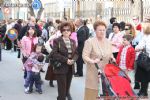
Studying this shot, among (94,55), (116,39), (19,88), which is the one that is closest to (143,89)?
(116,39)

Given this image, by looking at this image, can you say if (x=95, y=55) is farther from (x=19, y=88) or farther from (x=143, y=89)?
(x=19, y=88)

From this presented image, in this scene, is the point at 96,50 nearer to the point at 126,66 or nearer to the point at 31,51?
the point at 126,66

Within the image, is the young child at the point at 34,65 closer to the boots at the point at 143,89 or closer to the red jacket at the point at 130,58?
the red jacket at the point at 130,58

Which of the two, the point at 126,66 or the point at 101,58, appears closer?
the point at 101,58

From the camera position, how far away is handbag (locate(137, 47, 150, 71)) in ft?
36.9

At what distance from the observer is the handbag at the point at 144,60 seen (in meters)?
11.3

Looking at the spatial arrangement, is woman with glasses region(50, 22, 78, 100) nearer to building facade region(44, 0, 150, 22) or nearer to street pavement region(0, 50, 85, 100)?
street pavement region(0, 50, 85, 100)

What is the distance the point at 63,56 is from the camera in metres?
9.01

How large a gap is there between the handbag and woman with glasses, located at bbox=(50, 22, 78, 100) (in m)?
2.57

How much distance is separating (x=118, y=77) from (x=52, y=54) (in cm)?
185

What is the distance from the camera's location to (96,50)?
25.9 feet

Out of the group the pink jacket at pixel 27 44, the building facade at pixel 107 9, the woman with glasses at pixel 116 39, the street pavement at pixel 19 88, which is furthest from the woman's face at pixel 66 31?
the building facade at pixel 107 9

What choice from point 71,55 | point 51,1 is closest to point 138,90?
point 71,55

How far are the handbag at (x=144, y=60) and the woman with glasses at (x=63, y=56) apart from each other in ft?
8.44
